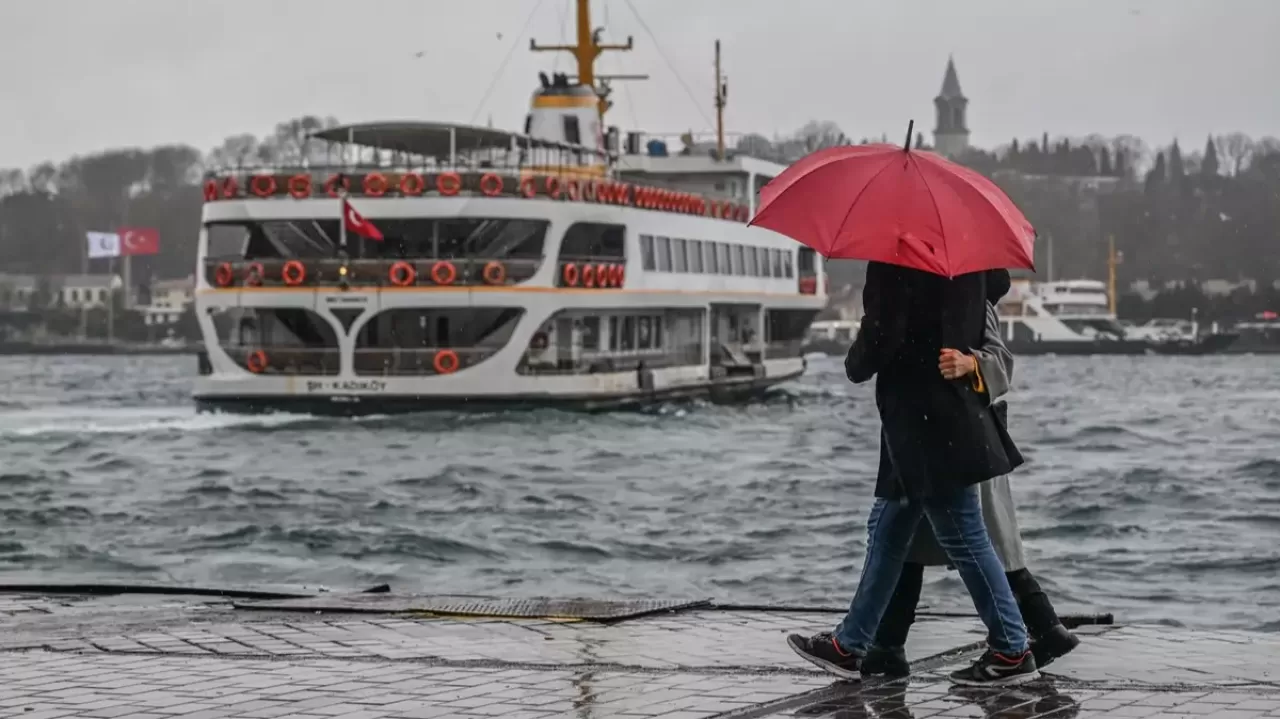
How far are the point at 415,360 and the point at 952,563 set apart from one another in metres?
28.3

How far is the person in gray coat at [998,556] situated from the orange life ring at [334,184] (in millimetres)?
28890

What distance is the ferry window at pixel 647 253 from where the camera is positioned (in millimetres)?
39825

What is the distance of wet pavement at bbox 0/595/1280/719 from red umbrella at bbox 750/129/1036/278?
1.42 m

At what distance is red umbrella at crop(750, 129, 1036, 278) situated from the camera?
284 inches

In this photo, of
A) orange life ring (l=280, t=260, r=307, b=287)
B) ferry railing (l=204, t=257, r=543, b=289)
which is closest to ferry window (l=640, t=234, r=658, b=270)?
ferry railing (l=204, t=257, r=543, b=289)

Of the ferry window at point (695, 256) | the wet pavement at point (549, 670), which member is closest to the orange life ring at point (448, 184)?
the ferry window at point (695, 256)

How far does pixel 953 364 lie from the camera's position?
7273 mm

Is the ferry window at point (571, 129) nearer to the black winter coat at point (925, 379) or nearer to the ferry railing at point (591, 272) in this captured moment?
the ferry railing at point (591, 272)

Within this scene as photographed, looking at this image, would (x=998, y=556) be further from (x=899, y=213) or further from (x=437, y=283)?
(x=437, y=283)

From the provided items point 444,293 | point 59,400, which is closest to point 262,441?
point 444,293

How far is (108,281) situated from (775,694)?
159 m

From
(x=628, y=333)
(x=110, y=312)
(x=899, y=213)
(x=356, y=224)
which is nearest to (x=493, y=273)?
(x=356, y=224)

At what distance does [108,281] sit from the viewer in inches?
6358

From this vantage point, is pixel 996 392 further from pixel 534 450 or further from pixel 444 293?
pixel 444 293
